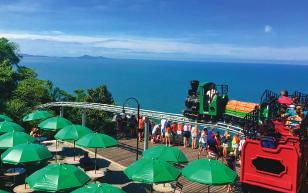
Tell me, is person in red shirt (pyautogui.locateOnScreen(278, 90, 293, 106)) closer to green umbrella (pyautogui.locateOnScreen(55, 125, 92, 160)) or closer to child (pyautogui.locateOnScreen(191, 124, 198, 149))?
child (pyautogui.locateOnScreen(191, 124, 198, 149))

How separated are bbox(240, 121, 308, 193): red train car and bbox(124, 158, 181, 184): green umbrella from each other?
2751 millimetres

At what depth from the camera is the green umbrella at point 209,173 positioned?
518 inches

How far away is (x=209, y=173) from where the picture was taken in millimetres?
13312

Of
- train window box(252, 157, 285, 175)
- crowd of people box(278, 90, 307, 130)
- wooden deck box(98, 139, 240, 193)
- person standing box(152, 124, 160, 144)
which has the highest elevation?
crowd of people box(278, 90, 307, 130)

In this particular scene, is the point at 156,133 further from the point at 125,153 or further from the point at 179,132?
the point at 125,153

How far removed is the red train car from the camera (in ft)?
40.4

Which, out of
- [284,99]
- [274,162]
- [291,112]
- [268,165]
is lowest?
[268,165]

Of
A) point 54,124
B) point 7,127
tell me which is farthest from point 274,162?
point 7,127

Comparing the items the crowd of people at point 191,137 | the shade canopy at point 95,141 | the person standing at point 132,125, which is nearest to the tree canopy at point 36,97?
the person standing at point 132,125

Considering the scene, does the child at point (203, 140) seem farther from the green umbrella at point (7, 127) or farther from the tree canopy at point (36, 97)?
the green umbrella at point (7, 127)

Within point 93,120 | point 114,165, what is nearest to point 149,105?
point 93,120

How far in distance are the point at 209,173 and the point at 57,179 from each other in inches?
217

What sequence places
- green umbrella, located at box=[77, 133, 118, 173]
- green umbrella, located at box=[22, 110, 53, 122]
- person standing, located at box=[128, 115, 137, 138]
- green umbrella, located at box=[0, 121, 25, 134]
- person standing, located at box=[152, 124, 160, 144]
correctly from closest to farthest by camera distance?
1. green umbrella, located at box=[77, 133, 118, 173]
2. green umbrella, located at box=[0, 121, 25, 134]
3. green umbrella, located at box=[22, 110, 53, 122]
4. person standing, located at box=[152, 124, 160, 144]
5. person standing, located at box=[128, 115, 137, 138]

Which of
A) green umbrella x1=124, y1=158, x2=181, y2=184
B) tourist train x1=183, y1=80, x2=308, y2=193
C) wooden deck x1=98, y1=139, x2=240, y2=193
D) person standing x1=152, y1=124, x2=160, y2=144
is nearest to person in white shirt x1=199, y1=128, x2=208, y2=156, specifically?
wooden deck x1=98, y1=139, x2=240, y2=193
